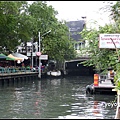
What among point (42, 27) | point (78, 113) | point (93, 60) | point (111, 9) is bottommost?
point (78, 113)

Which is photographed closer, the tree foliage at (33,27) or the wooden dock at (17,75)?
the tree foliage at (33,27)

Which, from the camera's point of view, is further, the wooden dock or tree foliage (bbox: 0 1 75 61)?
the wooden dock

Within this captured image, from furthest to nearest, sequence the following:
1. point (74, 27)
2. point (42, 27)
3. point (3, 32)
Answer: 1. point (74, 27)
2. point (42, 27)
3. point (3, 32)

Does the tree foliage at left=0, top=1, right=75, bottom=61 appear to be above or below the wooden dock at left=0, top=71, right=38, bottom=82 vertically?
above

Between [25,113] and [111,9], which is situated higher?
[111,9]

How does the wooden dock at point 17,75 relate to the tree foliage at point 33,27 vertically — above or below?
below

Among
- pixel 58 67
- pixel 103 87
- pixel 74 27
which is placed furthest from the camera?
pixel 74 27

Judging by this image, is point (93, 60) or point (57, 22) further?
point (57, 22)

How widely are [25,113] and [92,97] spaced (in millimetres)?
7136

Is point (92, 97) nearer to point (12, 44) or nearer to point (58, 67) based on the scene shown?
point (12, 44)

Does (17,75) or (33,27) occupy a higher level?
(33,27)

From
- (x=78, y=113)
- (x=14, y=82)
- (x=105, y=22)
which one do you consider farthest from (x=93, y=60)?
(x=14, y=82)

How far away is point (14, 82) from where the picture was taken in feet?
113

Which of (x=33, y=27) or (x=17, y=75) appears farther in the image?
(x=33, y=27)
